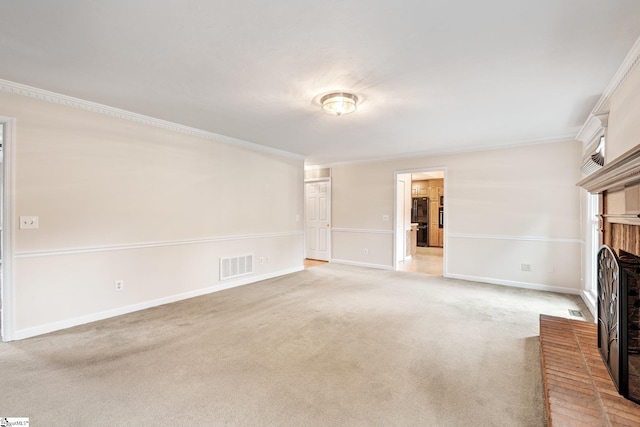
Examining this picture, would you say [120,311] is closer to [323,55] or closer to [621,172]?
[323,55]

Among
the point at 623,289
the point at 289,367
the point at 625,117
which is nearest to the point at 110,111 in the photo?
the point at 289,367

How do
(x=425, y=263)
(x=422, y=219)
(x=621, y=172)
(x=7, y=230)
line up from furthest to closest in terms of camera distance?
(x=422, y=219) → (x=425, y=263) → (x=7, y=230) → (x=621, y=172)

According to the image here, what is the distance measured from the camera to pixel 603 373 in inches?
74.5

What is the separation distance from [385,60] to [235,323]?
3.00 metres

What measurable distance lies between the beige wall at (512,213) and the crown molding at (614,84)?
86 centimetres

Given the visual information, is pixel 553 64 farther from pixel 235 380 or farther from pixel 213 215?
pixel 213 215

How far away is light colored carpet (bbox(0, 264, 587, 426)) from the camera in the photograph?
1.86 meters

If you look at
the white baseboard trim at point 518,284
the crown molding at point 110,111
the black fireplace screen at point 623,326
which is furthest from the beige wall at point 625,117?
the crown molding at point 110,111

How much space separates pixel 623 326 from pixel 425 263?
228 inches

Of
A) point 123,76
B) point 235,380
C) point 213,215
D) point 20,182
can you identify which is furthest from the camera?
point 213,215

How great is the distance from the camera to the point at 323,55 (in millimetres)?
2285

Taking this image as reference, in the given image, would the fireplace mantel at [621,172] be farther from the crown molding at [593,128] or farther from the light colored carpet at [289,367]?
the light colored carpet at [289,367]

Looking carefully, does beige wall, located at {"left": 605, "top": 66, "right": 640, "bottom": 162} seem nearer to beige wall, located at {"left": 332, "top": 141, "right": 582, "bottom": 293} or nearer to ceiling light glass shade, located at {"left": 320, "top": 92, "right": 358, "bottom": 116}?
beige wall, located at {"left": 332, "top": 141, "right": 582, "bottom": 293}

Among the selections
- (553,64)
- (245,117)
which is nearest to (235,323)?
(245,117)
